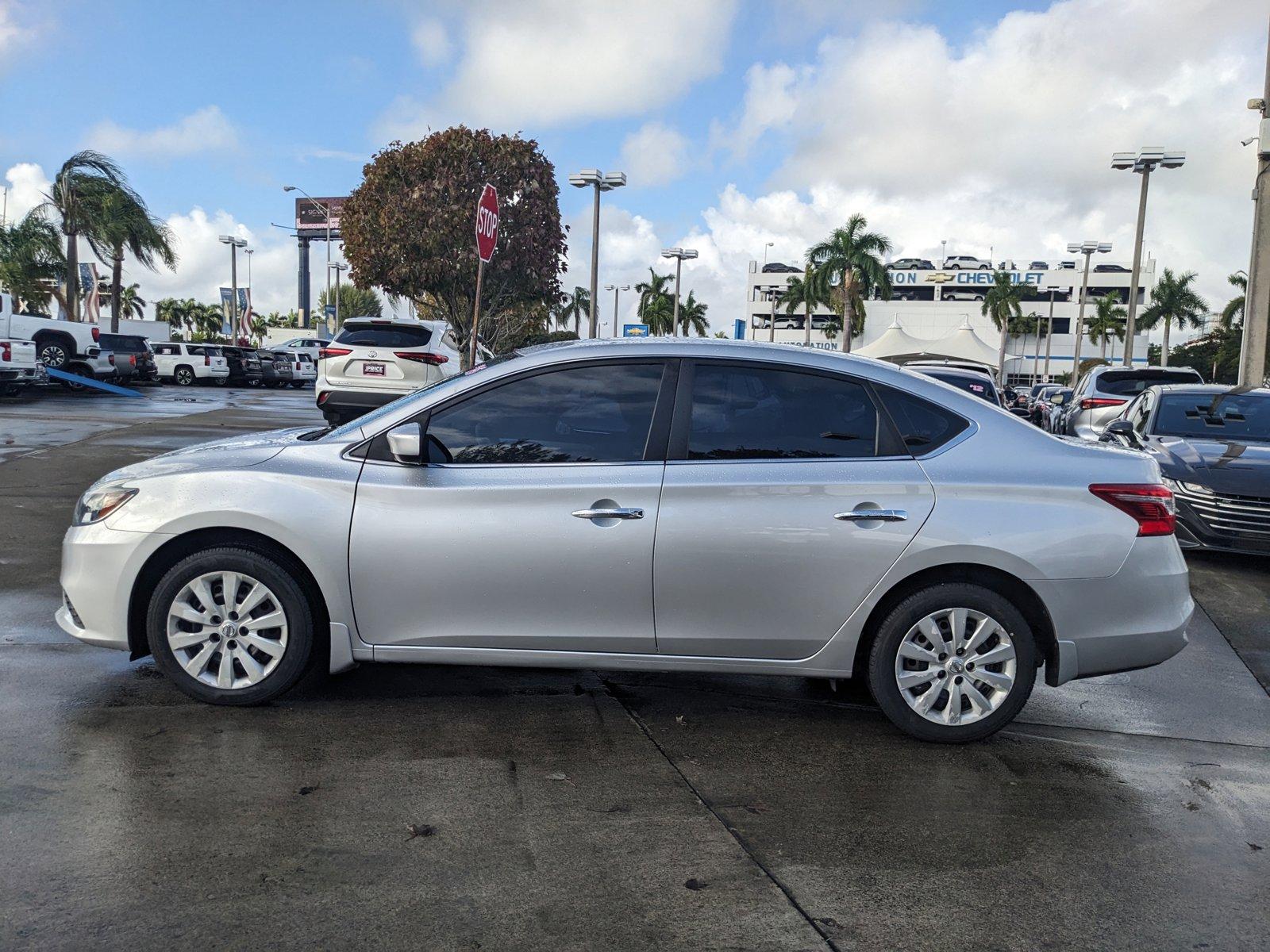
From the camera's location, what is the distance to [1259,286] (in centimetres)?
1756

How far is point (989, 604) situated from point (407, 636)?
2.38 metres

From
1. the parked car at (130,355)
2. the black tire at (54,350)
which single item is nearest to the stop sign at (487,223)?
the black tire at (54,350)

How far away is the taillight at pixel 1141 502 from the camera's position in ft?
14.5

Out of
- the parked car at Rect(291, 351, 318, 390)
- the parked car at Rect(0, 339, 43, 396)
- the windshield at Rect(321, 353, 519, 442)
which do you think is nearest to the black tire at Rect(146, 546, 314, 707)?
the windshield at Rect(321, 353, 519, 442)

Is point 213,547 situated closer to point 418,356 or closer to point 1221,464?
point 1221,464

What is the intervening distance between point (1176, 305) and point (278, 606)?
88.0 meters

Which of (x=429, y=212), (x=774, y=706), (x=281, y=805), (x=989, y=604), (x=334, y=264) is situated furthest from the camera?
(x=334, y=264)

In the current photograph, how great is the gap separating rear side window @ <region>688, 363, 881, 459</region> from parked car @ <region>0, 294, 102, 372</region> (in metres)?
24.0

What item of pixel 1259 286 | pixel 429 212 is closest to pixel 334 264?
pixel 429 212

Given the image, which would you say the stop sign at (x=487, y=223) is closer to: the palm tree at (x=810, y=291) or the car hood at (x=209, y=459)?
the car hood at (x=209, y=459)

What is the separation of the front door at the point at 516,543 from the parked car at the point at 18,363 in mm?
20482

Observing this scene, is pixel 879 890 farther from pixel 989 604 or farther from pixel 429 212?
Result: pixel 429 212

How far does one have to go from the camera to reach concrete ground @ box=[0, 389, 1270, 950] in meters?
3.01

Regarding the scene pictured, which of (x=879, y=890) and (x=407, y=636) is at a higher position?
(x=407, y=636)
